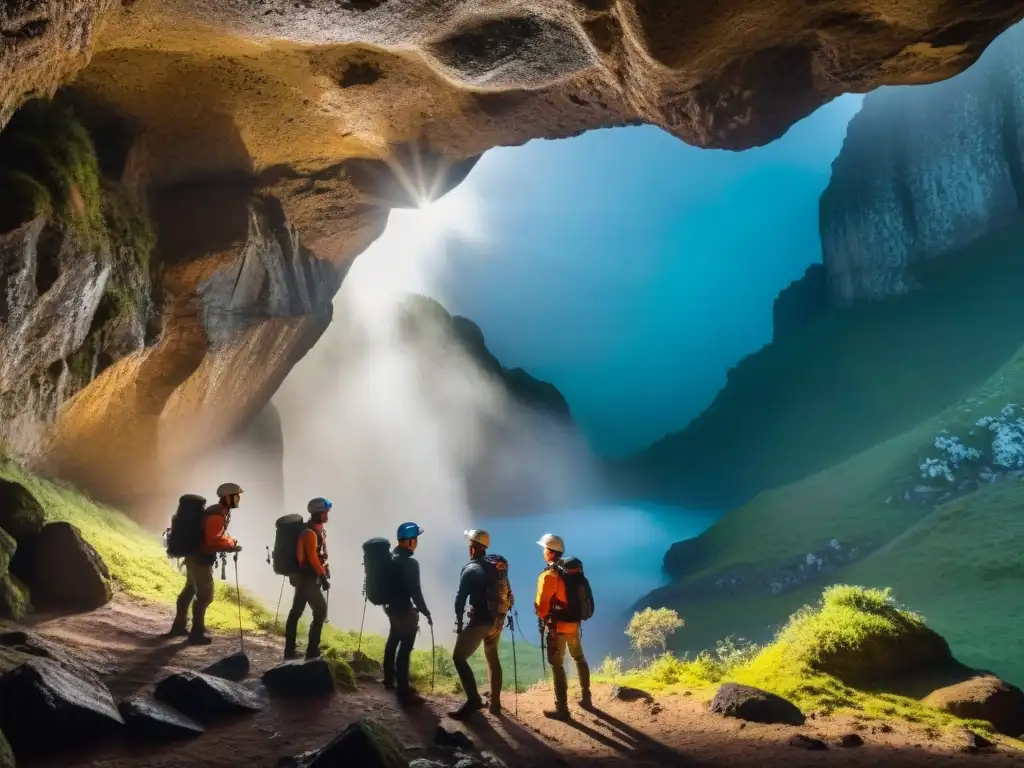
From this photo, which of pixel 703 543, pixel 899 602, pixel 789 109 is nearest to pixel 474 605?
pixel 789 109

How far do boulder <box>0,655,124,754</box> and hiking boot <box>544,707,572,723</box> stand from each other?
4.99 metres

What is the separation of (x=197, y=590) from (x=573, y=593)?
219 inches

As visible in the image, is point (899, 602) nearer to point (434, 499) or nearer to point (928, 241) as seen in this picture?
point (434, 499)

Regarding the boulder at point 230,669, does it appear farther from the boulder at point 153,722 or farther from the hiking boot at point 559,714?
the hiking boot at point 559,714

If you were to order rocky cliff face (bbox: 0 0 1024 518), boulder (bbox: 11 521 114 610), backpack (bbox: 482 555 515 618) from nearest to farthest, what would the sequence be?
backpack (bbox: 482 555 515 618), rocky cliff face (bbox: 0 0 1024 518), boulder (bbox: 11 521 114 610)

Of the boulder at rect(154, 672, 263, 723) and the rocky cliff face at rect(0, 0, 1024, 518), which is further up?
the rocky cliff face at rect(0, 0, 1024, 518)

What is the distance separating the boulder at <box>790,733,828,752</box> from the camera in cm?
711

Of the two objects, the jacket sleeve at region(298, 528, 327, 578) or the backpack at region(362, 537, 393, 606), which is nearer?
the backpack at region(362, 537, 393, 606)

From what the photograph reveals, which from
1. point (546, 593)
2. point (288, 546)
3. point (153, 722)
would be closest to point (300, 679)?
point (288, 546)

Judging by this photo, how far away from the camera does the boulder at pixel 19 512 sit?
9539mm

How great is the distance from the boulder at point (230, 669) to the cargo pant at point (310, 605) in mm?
1038

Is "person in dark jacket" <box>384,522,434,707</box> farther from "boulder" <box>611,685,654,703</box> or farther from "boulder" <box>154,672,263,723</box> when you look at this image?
"boulder" <box>611,685,654,703</box>

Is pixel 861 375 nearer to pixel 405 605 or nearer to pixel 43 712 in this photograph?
pixel 405 605

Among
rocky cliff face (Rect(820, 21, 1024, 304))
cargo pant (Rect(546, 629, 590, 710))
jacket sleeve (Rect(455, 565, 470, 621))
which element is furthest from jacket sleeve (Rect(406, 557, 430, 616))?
rocky cliff face (Rect(820, 21, 1024, 304))
